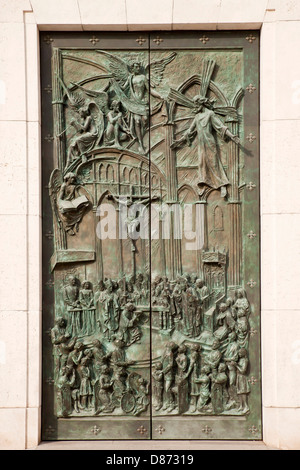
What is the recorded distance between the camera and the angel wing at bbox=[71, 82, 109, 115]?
27.3 ft

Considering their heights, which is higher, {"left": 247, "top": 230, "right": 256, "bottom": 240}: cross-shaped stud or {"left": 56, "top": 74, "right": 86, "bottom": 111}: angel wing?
{"left": 56, "top": 74, "right": 86, "bottom": 111}: angel wing

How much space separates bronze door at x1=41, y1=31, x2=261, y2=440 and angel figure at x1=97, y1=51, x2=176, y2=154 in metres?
0.02

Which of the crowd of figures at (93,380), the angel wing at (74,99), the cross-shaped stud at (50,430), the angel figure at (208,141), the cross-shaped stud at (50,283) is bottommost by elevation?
the cross-shaped stud at (50,430)

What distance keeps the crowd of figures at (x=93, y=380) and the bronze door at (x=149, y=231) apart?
2 centimetres

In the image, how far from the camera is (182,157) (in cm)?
838

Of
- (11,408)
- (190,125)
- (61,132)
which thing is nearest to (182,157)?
(190,125)

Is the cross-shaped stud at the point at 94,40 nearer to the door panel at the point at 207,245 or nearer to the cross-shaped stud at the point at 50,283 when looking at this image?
the door panel at the point at 207,245

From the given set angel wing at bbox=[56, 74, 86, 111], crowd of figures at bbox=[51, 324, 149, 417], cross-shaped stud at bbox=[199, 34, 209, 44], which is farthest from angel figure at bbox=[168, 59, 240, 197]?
crowd of figures at bbox=[51, 324, 149, 417]

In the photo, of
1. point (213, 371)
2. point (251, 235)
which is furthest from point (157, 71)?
point (213, 371)

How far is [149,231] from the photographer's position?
8352 mm

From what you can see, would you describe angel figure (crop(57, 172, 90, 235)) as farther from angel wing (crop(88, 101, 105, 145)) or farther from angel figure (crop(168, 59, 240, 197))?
angel figure (crop(168, 59, 240, 197))

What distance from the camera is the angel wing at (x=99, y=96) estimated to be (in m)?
8.32

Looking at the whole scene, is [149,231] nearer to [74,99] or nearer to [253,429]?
[74,99]

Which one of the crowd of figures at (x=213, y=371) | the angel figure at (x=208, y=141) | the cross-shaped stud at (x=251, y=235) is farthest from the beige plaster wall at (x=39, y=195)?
the angel figure at (x=208, y=141)
